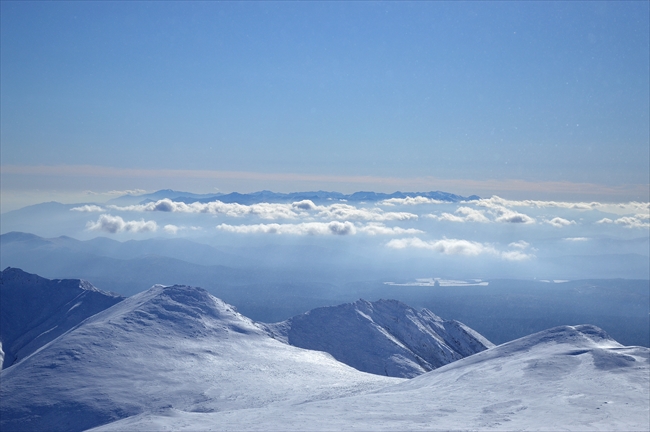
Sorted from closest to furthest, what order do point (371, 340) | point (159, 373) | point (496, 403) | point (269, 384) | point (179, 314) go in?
point (496, 403), point (269, 384), point (159, 373), point (179, 314), point (371, 340)

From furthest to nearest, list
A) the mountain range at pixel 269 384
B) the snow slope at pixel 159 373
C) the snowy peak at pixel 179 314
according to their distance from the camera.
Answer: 1. the snowy peak at pixel 179 314
2. the snow slope at pixel 159 373
3. the mountain range at pixel 269 384

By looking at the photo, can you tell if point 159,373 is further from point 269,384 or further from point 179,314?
point 179,314

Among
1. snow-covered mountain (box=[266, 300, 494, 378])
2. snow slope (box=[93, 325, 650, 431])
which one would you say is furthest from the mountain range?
snow-covered mountain (box=[266, 300, 494, 378])

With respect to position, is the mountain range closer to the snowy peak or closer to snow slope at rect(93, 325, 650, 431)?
snow slope at rect(93, 325, 650, 431)

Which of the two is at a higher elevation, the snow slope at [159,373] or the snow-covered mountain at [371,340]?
the snow slope at [159,373]

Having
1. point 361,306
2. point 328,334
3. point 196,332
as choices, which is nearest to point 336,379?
point 196,332

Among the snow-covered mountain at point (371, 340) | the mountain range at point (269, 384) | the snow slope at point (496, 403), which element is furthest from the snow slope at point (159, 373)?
the snow-covered mountain at point (371, 340)

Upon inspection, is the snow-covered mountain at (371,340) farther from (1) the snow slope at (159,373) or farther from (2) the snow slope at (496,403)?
(2) the snow slope at (496,403)

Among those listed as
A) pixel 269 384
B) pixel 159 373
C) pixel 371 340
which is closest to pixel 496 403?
pixel 269 384
